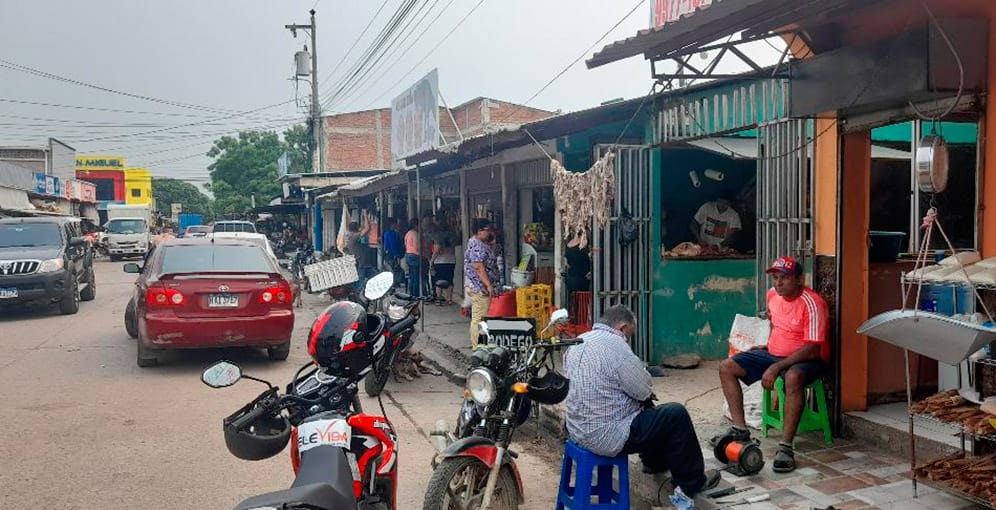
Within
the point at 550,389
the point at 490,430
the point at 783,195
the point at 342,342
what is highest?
the point at 783,195

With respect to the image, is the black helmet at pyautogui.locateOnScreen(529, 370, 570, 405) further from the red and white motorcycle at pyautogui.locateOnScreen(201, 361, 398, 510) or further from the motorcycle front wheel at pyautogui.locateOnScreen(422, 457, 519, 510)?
the red and white motorcycle at pyautogui.locateOnScreen(201, 361, 398, 510)

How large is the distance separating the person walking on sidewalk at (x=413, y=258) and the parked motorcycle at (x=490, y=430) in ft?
32.5

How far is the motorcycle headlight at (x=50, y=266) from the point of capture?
43.3 feet

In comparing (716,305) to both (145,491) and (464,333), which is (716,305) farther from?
(145,491)

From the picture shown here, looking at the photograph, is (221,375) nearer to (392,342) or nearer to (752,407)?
(392,342)

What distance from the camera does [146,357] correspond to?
9.05 meters

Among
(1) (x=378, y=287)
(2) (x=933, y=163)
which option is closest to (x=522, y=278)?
(1) (x=378, y=287)

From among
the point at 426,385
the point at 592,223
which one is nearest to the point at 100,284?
the point at 426,385

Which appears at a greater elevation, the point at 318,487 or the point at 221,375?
the point at 221,375

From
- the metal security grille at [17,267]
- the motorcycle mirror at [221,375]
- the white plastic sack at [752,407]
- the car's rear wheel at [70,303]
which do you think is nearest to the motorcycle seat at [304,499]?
the motorcycle mirror at [221,375]

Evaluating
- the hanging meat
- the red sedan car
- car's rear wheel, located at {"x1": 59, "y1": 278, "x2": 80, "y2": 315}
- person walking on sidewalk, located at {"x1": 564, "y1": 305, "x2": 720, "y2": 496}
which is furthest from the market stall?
car's rear wheel, located at {"x1": 59, "y1": 278, "x2": 80, "y2": 315}

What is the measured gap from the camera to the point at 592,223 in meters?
8.03

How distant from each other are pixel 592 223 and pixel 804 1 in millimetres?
4051

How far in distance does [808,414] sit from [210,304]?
6479 millimetres
